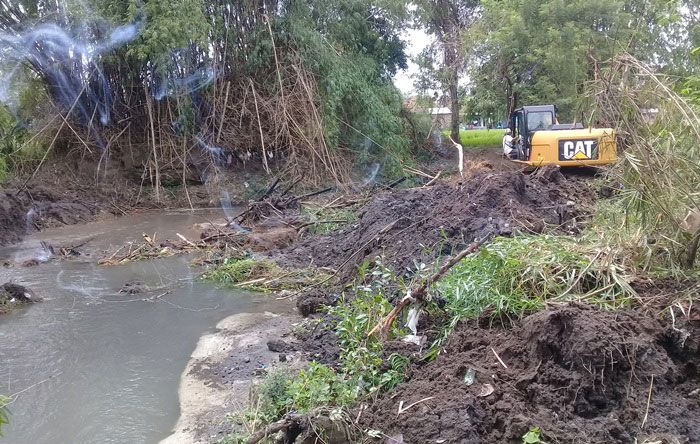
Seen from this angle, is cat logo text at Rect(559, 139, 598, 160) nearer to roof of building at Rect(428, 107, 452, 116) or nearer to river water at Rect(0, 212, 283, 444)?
river water at Rect(0, 212, 283, 444)

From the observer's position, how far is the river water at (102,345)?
4.83m

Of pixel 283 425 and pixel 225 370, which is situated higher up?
pixel 283 425

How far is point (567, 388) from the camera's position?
12.2ft

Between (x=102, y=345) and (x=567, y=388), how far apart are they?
15.9 feet

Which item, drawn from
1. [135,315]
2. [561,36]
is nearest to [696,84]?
[135,315]

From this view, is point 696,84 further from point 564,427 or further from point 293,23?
point 293,23

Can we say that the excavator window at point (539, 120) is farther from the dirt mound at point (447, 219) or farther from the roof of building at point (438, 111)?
the roof of building at point (438, 111)

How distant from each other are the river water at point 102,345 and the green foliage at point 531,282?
2.45m

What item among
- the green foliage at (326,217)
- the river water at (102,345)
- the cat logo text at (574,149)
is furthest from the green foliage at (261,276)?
the cat logo text at (574,149)

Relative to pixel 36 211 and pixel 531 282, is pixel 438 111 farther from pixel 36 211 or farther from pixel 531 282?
pixel 531 282

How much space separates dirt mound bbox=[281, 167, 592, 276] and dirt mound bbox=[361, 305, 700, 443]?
2.62 metres

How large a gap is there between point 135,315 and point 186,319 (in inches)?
28.4

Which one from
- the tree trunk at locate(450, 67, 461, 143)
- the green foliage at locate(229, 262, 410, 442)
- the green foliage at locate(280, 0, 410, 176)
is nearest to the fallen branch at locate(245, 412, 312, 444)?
the green foliage at locate(229, 262, 410, 442)

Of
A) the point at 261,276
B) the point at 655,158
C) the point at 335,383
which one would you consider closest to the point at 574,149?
the point at 261,276
